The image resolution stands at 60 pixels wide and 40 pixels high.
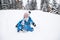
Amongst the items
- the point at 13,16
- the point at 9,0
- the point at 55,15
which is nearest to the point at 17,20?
the point at 13,16

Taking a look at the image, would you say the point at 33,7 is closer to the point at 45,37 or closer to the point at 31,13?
the point at 31,13

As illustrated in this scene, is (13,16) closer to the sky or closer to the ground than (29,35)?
closer to the sky

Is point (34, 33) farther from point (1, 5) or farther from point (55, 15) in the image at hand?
point (1, 5)

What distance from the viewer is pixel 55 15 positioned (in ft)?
2.96

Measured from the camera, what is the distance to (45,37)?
912 millimetres

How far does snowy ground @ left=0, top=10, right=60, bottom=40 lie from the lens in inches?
35.9

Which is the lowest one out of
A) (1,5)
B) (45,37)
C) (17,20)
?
(45,37)

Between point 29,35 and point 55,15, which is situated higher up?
point 55,15

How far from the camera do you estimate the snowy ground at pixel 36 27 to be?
0.91 meters

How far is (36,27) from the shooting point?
36.1 inches

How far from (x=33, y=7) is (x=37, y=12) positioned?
44 mm

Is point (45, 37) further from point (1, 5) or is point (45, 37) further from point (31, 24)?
point (1, 5)

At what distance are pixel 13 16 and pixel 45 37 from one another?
0.85ft

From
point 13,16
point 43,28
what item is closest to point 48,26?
point 43,28
